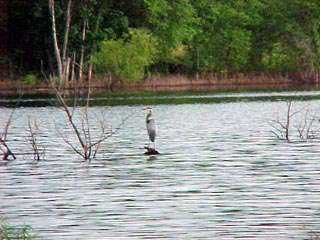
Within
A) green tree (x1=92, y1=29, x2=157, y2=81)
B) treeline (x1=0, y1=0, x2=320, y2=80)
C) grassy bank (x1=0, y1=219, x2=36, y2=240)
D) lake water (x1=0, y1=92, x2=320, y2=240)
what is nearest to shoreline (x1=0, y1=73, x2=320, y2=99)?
green tree (x1=92, y1=29, x2=157, y2=81)

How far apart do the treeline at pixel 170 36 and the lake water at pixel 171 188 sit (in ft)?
136

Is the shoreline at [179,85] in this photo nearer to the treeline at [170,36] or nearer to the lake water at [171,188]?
the treeline at [170,36]

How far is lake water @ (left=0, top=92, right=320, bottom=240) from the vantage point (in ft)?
59.7

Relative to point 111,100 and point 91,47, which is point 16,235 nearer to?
point 111,100

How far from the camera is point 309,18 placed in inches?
4109

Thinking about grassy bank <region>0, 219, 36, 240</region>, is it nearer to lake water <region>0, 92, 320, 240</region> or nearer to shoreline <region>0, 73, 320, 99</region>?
lake water <region>0, 92, 320, 240</region>

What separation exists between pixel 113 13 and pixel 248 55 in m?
22.1

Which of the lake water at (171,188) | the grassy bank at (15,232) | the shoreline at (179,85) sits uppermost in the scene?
the grassy bank at (15,232)

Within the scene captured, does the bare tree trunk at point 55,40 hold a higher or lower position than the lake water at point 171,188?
higher

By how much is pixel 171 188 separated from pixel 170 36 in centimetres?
7501

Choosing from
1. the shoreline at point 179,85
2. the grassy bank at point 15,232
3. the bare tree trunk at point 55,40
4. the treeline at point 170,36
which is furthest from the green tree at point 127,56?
the grassy bank at point 15,232

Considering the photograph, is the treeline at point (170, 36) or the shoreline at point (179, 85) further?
the treeline at point (170, 36)

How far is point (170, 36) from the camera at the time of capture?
97.9 metres

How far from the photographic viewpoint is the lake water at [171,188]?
18.2 m
